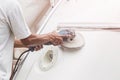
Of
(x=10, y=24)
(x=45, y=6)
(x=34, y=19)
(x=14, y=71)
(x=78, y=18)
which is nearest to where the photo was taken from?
(x=10, y=24)

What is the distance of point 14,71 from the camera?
4.31 feet

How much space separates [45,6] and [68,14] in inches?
22.1

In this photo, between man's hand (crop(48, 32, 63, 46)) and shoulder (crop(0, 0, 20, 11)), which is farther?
man's hand (crop(48, 32, 63, 46))

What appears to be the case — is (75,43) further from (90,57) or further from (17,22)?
(17,22)

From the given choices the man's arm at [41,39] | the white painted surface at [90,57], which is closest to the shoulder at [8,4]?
the man's arm at [41,39]

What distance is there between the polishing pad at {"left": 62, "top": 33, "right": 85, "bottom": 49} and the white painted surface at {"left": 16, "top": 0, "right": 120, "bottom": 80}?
2cm

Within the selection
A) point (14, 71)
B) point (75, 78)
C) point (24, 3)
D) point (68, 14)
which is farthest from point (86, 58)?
point (24, 3)

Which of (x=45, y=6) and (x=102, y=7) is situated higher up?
(x=102, y=7)

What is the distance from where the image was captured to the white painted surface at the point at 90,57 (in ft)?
3.66

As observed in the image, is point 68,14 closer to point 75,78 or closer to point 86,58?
point 86,58

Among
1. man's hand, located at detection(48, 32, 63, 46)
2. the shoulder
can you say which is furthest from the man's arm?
the shoulder

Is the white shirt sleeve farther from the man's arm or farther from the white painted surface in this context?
the white painted surface

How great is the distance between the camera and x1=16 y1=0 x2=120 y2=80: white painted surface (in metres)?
1.11

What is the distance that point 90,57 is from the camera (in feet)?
3.95
